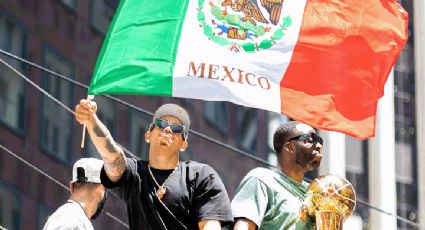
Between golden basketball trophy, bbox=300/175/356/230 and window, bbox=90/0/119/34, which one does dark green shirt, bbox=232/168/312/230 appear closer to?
golden basketball trophy, bbox=300/175/356/230

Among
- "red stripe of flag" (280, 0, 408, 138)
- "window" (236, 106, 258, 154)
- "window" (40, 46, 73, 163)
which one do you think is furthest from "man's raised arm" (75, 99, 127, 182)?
"window" (236, 106, 258, 154)

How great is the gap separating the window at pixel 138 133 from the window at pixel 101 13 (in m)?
1.97

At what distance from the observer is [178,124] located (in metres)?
11.8

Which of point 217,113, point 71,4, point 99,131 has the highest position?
point 99,131

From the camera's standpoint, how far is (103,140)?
37.7ft

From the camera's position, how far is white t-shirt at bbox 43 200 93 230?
449 inches

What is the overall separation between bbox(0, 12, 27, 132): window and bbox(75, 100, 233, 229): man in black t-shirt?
20522 mm

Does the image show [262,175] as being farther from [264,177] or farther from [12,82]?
[12,82]

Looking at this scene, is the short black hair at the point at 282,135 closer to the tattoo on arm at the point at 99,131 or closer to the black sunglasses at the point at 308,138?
the black sunglasses at the point at 308,138

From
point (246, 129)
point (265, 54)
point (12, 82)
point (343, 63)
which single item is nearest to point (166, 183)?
point (265, 54)

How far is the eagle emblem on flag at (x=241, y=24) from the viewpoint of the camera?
526 inches

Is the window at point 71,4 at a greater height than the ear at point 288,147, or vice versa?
the ear at point 288,147

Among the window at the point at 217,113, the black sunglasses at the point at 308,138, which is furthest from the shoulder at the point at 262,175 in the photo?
the window at the point at 217,113

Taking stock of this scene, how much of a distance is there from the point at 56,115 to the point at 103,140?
2307 centimetres
